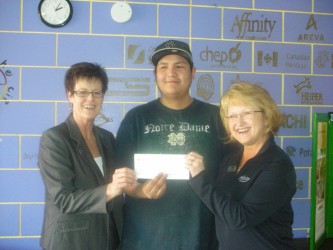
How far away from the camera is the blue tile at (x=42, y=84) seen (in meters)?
1.92

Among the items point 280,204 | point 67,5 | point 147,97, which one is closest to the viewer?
point 280,204

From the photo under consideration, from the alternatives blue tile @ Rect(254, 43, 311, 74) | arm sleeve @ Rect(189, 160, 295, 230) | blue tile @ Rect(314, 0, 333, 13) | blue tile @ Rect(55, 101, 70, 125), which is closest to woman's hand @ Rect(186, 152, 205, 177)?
arm sleeve @ Rect(189, 160, 295, 230)

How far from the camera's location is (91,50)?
195 centimetres

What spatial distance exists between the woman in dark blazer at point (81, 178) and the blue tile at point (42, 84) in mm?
697

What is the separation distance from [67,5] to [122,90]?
1.93ft

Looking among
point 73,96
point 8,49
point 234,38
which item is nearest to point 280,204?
point 73,96

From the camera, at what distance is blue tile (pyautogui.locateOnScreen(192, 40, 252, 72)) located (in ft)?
6.68

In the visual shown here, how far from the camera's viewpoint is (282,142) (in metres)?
2.15

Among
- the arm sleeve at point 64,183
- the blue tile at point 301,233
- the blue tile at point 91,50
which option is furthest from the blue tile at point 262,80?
the arm sleeve at point 64,183

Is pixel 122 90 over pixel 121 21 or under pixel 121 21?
under

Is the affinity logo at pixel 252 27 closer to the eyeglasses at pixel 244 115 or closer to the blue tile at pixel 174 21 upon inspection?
the blue tile at pixel 174 21

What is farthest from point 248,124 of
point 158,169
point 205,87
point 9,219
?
point 9,219

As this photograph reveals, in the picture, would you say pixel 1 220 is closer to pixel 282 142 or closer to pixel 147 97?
pixel 147 97

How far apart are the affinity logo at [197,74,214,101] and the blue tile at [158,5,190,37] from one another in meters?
0.29
